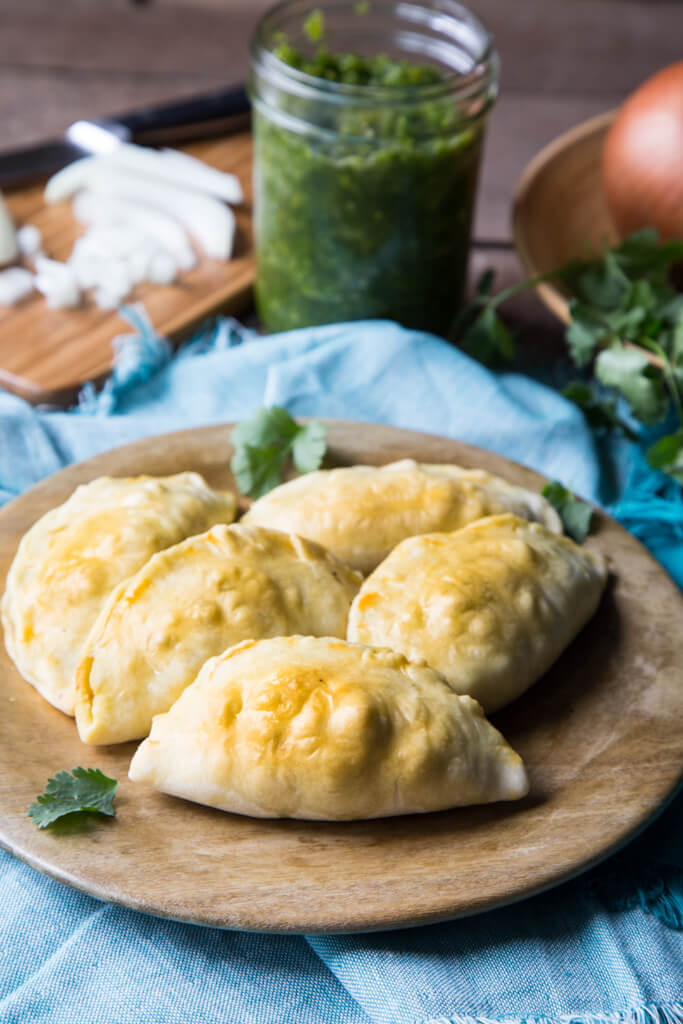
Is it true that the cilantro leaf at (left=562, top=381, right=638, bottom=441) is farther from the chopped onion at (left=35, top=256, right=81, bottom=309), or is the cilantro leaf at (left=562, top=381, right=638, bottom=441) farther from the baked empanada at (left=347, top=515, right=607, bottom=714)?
the chopped onion at (left=35, top=256, right=81, bottom=309)

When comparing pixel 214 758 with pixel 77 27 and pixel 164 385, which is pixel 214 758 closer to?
pixel 164 385

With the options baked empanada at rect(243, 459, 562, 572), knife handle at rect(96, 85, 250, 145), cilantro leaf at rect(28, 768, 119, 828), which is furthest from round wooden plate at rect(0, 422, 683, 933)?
knife handle at rect(96, 85, 250, 145)

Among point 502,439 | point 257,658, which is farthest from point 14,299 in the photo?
point 257,658

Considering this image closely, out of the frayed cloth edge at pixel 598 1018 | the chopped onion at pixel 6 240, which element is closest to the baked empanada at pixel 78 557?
the frayed cloth edge at pixel 598 1018

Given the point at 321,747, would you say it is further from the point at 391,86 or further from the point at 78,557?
the point at 391,86

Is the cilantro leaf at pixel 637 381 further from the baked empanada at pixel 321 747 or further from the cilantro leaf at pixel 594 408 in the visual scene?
the baked empanada at pixel 321 747
